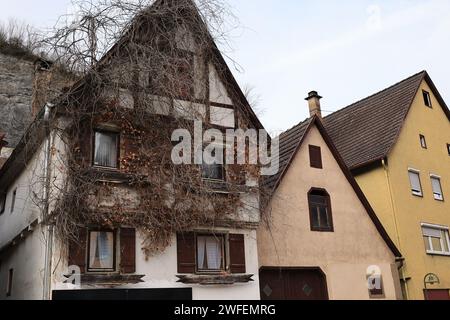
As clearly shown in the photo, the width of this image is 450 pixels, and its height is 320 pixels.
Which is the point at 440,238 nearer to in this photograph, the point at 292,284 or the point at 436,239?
the point at 436,239

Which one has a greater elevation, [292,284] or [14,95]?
[14,95]

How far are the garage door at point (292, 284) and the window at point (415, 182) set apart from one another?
295 inches

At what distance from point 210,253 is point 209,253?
1.1 inches

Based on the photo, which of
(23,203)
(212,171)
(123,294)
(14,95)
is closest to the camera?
(123,294)

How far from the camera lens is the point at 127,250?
12.3 m

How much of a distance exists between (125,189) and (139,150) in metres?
1.07

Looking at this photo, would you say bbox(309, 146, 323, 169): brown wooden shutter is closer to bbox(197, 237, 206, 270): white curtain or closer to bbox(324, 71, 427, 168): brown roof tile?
bbox(324, 71, 427, 168): brown roof tile

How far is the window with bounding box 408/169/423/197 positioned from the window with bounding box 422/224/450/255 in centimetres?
137

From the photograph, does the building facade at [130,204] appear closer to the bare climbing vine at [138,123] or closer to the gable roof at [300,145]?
the bare climbing vine at [138,123]

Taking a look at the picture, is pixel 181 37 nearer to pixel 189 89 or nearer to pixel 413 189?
pixel 189 89

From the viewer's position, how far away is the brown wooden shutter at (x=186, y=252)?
13008 millimetres

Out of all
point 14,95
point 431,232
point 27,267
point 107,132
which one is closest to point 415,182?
point 431,232

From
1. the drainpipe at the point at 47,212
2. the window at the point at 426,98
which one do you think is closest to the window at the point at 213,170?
the drainpipe at the point at 47,212

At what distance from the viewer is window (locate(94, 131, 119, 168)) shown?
12836 millimetres
